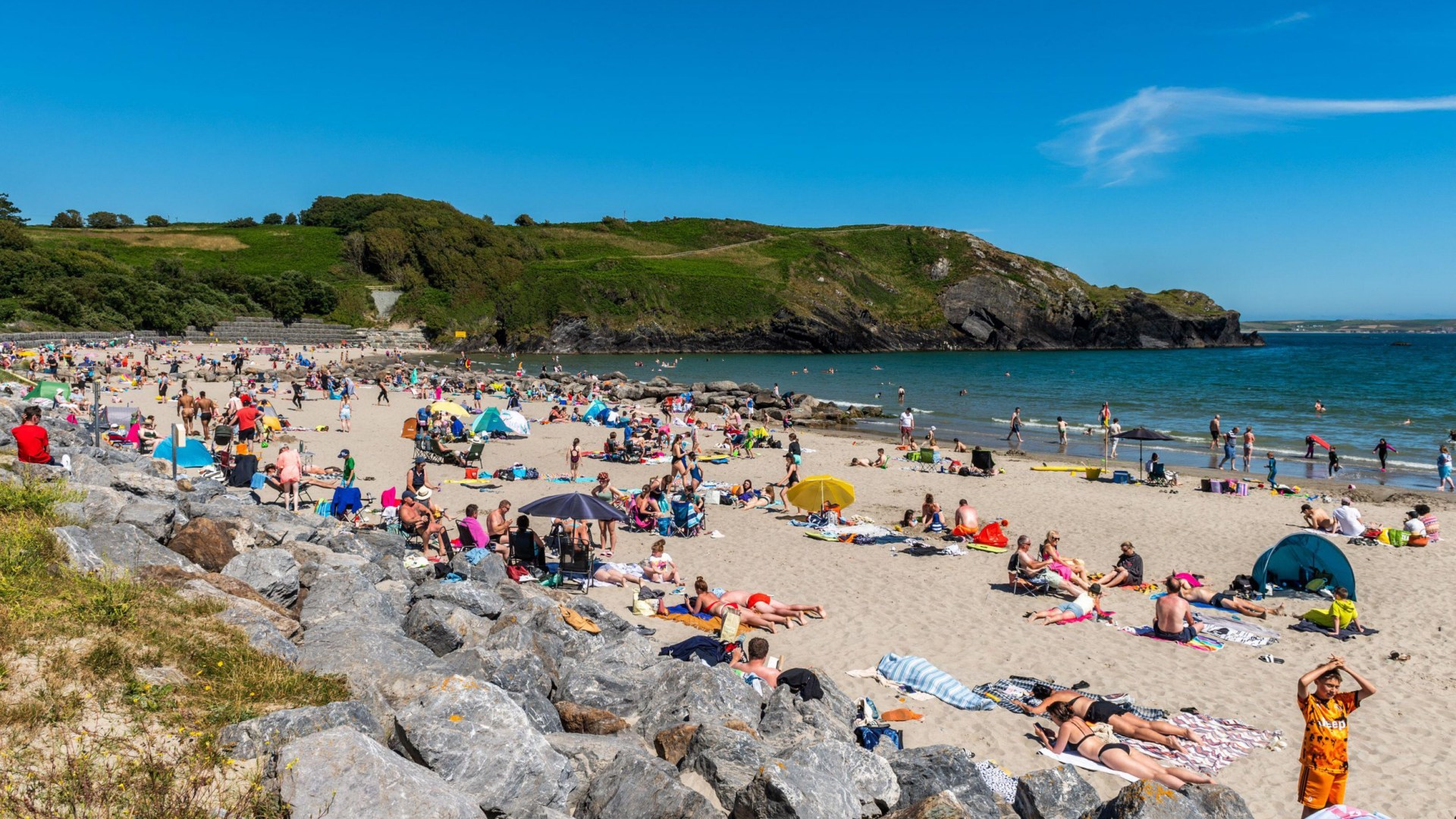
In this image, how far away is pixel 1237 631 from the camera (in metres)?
11.0

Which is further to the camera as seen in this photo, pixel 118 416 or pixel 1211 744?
pixel 118 416

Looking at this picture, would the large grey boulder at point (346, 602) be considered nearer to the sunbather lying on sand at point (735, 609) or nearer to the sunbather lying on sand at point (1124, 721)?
the sunbather lying on sand at point (735, 609)

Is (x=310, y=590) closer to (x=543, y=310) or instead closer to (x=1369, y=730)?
(x=1369, y=730)

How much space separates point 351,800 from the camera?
408 centimetres

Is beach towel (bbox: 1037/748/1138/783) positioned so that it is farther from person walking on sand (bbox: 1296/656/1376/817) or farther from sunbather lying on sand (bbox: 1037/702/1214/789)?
person walking on sand (bbox: 1296/656/1376/817)

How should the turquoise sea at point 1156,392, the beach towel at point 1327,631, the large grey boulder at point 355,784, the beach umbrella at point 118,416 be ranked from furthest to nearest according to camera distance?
the turquoise sea at point 1156,392
the beach umbrella at point 118,416
the beach towel at point 1327,631
the large grey boulder at point 355,784

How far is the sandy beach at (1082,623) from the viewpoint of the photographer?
800 cm

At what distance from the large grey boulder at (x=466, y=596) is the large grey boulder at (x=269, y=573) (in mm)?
1310

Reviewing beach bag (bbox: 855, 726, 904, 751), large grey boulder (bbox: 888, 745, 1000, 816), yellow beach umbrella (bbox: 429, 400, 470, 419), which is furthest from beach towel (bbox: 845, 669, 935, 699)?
yellow beach umbrella (bbox: 429, 400, 470, 419)

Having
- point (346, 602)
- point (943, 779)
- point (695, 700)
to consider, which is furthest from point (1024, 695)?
point (346, 602)

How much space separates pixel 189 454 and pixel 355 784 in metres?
14.5

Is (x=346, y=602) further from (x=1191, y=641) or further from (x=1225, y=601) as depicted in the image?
(x=1225, y=601)

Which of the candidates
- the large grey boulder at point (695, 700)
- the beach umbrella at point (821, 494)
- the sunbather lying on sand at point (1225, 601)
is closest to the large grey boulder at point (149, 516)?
the large grey boulder at point (695, 700)

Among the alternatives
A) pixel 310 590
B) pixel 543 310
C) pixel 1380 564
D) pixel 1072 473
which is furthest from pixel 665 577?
pixel 543 310
